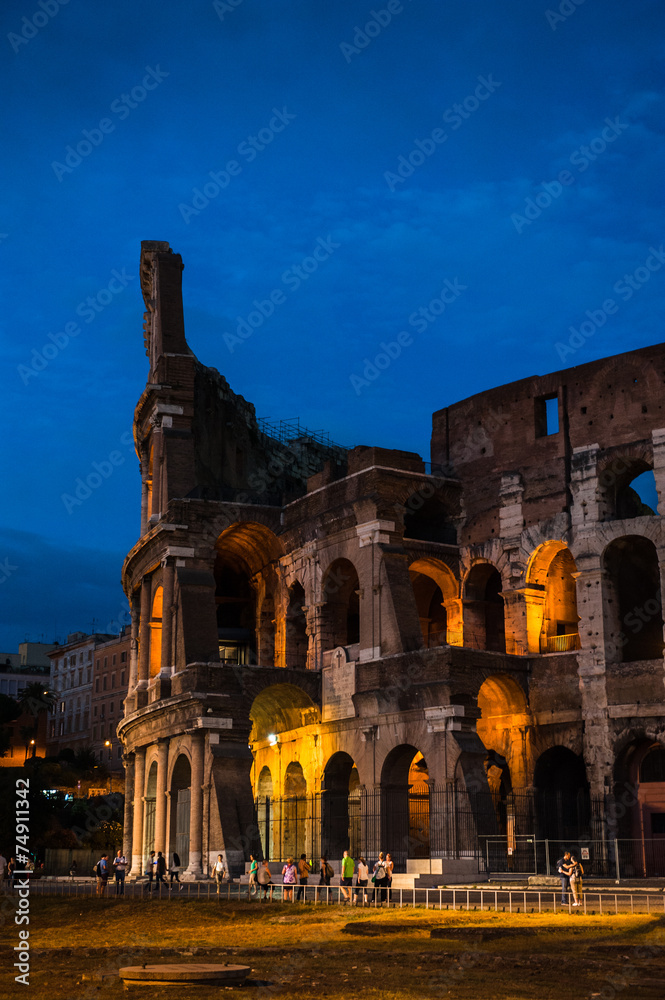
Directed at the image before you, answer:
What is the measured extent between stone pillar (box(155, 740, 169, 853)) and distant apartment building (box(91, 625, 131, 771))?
4908 cm

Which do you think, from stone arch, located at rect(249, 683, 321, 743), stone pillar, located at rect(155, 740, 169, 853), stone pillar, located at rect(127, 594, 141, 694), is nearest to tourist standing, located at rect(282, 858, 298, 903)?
stone arch, located at rect(249, 683, 321, 743)

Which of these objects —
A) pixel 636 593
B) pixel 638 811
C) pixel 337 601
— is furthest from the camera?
pixel 337 601

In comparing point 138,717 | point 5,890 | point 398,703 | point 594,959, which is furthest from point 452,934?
point 138,717

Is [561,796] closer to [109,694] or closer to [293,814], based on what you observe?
[293,814]

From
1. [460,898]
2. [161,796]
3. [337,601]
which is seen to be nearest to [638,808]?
[460,898]

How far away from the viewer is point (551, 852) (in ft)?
109

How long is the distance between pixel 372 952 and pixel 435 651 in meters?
16.1

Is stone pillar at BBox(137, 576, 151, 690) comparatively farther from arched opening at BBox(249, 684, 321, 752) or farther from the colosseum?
arched opening at BBox(249, 684, 321, 752)

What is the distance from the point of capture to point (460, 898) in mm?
24719

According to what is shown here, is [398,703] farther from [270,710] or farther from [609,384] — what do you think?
[609,384]

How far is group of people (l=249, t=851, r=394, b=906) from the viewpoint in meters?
25.3

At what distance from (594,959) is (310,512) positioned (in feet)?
83.7

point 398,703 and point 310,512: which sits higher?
point 310,512

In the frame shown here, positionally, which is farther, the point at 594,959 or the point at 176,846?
the point at 176,846
